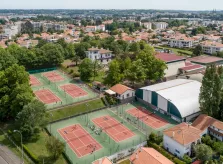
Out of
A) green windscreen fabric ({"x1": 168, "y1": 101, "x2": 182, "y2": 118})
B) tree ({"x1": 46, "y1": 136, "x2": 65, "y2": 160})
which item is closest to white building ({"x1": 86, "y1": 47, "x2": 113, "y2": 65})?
green windscreen fabric ({"x1": 168, "y1": 101, "x2": 182, "y2": 118})

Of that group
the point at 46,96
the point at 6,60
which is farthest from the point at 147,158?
the point at 6,60

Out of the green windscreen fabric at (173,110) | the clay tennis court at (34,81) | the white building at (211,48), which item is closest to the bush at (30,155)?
the green windscreen fabric at (173,110)

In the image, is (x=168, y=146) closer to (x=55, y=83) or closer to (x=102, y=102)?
(x=102, y=102)

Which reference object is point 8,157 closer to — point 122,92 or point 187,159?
point 187,159

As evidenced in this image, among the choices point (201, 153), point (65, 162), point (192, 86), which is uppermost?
point (192, 86)

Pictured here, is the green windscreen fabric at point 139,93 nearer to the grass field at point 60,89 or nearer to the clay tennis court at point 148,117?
the clay tennis court at point 148,117

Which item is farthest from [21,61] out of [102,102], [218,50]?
[218,50]

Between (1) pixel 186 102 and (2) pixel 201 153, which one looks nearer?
(2) pixel 201 153
